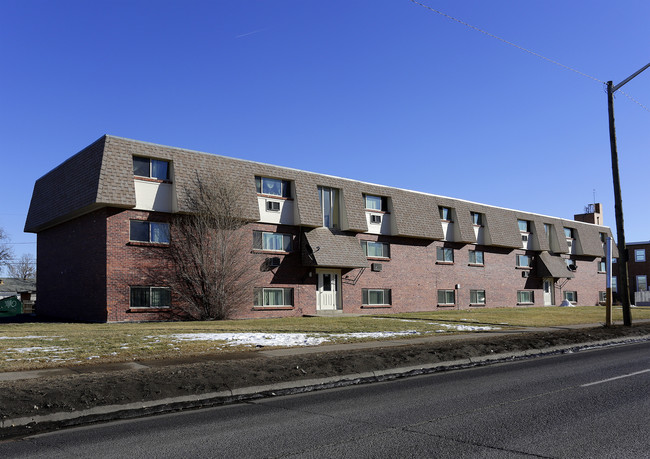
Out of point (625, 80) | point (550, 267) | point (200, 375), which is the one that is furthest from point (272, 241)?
point (550, 267)

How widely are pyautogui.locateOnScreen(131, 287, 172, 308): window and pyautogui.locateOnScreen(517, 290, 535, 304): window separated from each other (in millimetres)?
A: 28790

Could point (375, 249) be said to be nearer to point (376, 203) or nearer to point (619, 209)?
point (376, 203)

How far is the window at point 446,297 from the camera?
125 feet

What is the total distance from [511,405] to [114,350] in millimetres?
9359

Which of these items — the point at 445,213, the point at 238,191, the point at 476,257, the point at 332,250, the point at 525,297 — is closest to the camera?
the point at 238,191

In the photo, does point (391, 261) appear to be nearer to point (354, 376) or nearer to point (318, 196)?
point (318, 196)

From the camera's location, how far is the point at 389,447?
5.86 metres

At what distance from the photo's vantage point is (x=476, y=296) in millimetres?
40719

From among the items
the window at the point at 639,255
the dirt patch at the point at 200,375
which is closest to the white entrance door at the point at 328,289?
the dirt patch at the point at 200,375

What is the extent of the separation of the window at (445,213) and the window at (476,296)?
218 inches

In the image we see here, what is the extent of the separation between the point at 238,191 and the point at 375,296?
1140 cm

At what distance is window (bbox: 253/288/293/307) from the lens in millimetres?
29047

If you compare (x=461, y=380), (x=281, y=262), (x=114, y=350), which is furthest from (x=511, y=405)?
(x=281, y=262)

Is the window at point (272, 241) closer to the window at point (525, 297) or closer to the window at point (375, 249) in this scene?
the window at point (375, 249)
